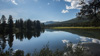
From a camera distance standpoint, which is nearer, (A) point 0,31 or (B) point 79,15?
(B) point 79,15

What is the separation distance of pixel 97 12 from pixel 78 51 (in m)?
7.64

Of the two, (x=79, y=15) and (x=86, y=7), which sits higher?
(x=86, y=7)

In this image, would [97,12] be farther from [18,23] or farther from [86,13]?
[18,23]

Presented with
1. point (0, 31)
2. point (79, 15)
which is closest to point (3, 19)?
point (0, 31)

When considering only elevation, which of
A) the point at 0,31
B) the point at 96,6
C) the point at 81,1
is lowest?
the point at 0,31

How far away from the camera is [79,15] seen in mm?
12242

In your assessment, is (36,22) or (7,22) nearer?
(7,22)

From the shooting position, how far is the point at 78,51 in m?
5.19

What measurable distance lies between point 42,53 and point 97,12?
897 cm

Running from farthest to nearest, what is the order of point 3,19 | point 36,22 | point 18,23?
point 36,22 → point 18,23 → point 3,19

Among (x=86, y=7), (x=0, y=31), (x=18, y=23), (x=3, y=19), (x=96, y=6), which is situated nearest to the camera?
(x=96, y=6)

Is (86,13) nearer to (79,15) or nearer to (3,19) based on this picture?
(79,15)

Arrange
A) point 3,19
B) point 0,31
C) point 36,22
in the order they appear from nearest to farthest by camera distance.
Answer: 1. point 0,31
2. point 3,19
3. point 36,22

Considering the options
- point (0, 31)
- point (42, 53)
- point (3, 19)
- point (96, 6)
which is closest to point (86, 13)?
point (96, 6)
